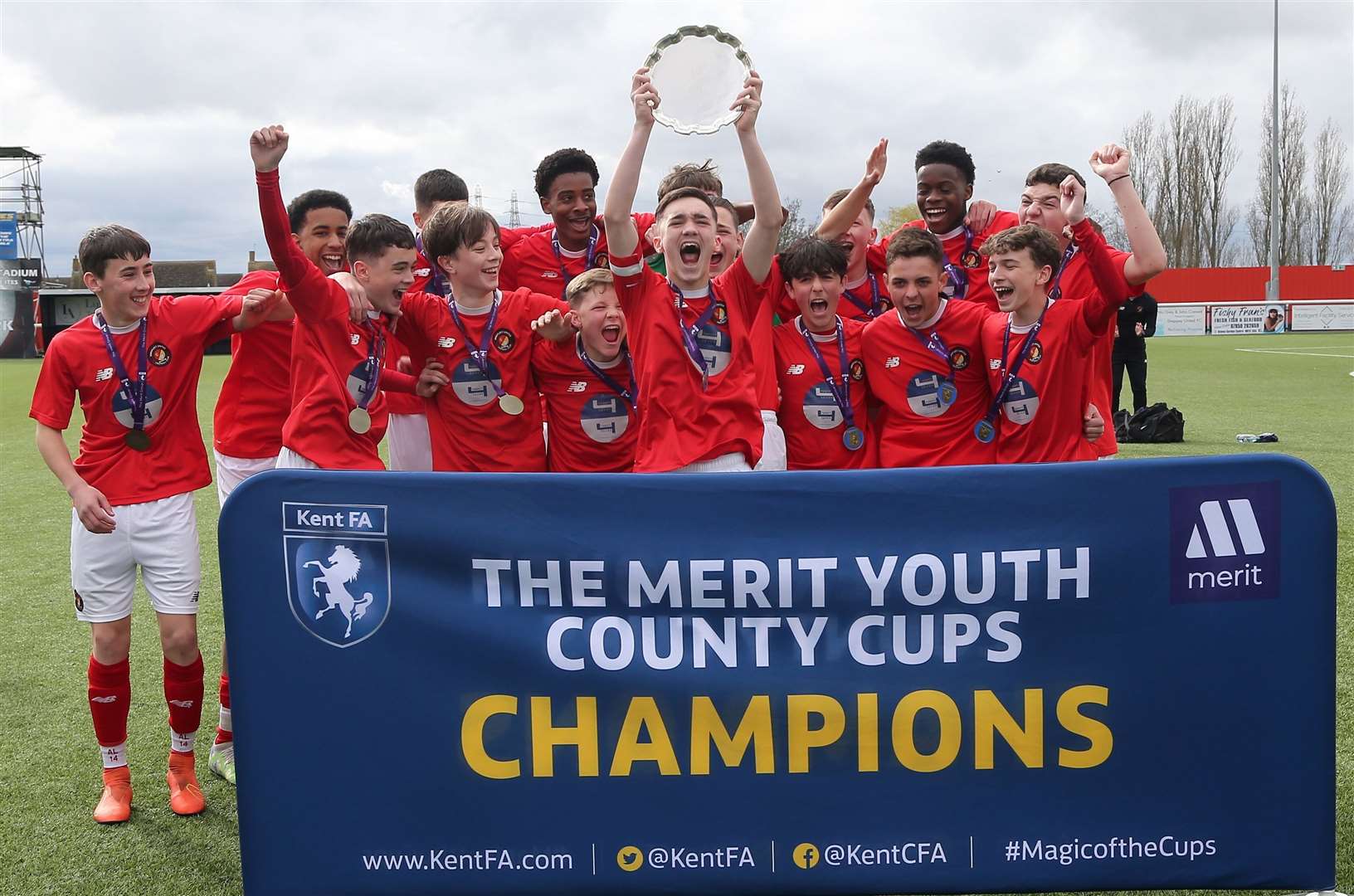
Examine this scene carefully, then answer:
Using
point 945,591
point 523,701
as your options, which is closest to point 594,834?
point 523,701

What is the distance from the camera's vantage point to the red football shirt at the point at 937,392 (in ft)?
12.5

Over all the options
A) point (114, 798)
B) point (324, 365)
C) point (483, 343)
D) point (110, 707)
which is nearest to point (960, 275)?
point (483, 343)

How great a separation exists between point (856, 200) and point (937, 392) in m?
0.81

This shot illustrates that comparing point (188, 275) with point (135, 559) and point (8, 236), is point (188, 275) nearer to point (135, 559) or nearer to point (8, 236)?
point (8, 236)

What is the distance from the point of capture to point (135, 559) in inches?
142

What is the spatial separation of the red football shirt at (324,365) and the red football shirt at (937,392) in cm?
176

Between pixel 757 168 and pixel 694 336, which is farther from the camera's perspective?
pixel 694 336

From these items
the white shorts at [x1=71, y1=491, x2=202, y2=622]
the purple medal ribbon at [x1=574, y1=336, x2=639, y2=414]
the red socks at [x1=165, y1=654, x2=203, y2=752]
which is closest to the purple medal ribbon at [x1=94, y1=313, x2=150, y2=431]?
the white shorts at [x1=71, y1=491, x2=202, y2=622]

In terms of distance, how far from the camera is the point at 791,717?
8.28 ft

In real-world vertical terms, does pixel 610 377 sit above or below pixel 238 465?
above

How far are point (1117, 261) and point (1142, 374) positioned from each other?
949cm

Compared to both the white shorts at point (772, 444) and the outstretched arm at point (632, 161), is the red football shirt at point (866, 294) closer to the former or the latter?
the white shorts at point (772, 444)

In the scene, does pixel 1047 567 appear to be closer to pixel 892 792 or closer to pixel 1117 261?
pixel 892 792

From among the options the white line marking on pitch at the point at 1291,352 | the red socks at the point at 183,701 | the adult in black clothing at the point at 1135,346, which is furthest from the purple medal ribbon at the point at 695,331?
the white line marking on pitch at the point at 1291,352
